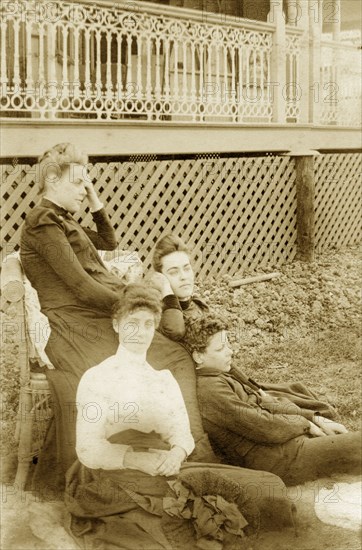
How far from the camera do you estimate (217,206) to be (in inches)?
267

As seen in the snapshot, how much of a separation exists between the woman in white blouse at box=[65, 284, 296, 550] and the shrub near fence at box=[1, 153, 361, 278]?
1402 mm

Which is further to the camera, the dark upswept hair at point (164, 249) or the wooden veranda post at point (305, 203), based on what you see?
the wooden veranda post at point (305, 203)

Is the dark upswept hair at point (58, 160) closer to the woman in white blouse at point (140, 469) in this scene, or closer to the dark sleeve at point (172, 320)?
the woman in white blouse at point (140, 469)

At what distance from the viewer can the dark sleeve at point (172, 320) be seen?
14.4 ft

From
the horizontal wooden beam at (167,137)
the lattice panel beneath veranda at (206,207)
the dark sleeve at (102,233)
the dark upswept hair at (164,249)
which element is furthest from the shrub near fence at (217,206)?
the dark upswept hair at (164,249)

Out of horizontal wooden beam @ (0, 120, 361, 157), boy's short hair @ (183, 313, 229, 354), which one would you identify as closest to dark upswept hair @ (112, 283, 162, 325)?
boy's short hair @ (183, 313, 229, 354)

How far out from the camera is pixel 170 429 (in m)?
4.32

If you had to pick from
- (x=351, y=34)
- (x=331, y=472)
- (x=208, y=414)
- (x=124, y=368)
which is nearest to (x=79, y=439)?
(x=124, y=368)

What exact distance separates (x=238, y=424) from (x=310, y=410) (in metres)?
0.68

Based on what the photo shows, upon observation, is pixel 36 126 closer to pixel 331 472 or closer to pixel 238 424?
pixel 238 424

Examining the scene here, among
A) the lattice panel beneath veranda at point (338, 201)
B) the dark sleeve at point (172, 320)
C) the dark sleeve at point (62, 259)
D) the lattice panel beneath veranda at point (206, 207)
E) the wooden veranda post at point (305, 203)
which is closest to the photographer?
the dark sleeve at point (62, 259)

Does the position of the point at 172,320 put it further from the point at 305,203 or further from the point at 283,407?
the point at 305,203

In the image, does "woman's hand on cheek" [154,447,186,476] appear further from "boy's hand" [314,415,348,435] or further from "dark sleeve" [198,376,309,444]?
"boy's hand" [314,415,348,435]

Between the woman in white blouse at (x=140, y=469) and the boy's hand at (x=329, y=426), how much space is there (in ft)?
2.34
